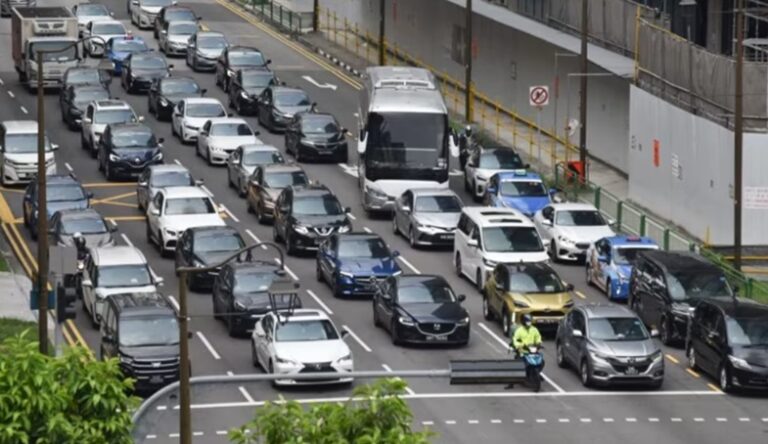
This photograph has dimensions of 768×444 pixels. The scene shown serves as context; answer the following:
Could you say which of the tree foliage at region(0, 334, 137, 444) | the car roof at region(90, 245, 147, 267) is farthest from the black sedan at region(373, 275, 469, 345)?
the tree foliage at region(0, 334, 137, 444)

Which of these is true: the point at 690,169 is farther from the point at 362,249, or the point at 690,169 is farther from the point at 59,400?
the point at 59,400

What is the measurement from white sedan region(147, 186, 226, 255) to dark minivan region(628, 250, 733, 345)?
12103 mm

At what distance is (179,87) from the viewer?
7450 cm

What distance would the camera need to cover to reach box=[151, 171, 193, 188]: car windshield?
6062 cm

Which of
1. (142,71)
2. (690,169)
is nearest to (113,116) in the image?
(142,71)

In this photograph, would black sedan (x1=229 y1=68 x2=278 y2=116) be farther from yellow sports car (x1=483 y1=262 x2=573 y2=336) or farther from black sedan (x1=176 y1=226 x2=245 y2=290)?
yellow sports car (x1=483 y1=262 x2=573 y2=336)

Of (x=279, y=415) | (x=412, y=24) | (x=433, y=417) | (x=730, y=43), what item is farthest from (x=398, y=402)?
(x=412, y=24)

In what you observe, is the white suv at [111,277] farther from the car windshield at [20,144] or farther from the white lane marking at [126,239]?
the car windshield at [20,144]

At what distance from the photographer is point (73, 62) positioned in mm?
78938

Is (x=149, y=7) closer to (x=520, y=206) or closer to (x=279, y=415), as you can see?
(x=520, y=206)

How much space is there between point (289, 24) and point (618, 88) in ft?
95.2

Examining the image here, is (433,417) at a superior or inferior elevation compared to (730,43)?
inferior

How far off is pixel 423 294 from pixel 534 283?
2.65 meters

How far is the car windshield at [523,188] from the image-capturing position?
61094 millimetres
